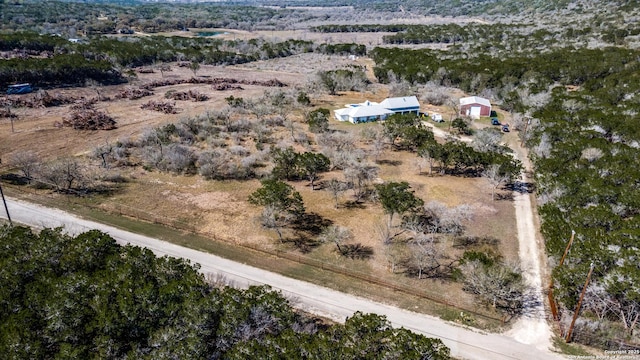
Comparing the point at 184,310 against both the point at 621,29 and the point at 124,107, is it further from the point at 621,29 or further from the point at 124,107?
the point at 621,29

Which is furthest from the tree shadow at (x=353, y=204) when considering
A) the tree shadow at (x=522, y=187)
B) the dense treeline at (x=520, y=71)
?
the dense treeline at (x=520, y=71)

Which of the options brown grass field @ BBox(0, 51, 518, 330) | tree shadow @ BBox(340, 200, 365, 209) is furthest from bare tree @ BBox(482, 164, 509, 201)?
tree shadow @ BBox(340, 200, 365, 209)

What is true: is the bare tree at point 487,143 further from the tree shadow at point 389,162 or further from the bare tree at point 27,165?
the bare tree at point 27,165

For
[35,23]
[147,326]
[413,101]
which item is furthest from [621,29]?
[35,23]

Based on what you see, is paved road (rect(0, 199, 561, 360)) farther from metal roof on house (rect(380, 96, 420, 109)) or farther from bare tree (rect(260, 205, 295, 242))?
metal roof on house (rect(380, 96, 420, 109))

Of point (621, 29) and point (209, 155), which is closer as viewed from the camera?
point (209, 155)
